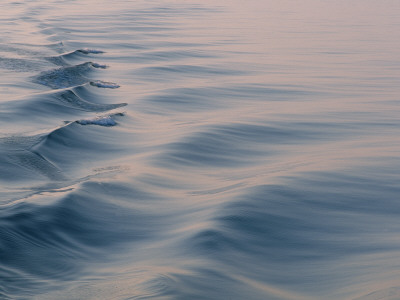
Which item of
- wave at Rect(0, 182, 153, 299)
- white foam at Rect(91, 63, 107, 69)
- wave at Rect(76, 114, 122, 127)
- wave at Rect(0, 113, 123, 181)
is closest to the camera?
wave at Rect(0, 182, 153, 299)

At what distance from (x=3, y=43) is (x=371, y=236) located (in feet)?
37.2

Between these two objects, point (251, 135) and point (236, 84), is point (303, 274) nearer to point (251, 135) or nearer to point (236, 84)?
point (251, 135)

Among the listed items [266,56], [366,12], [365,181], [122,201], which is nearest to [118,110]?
[122,201]

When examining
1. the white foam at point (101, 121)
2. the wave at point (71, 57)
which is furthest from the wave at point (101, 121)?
the wave at point (71, 57)

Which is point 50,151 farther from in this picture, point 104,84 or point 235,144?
point 104,84

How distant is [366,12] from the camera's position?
24.8 metres

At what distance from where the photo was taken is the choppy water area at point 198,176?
3.44 metres

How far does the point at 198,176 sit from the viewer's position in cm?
535

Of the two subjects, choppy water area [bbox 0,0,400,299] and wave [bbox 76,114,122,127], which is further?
wave [bbox 76,114,122,127]

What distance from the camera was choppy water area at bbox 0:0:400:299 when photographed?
3436 mm

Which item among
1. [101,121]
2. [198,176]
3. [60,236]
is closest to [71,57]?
[101,121]

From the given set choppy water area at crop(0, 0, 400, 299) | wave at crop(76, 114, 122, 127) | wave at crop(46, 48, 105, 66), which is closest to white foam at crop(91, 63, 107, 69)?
choppy water area at crop(0, 0, 400, 299)

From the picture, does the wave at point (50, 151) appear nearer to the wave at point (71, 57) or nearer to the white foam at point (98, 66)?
the white foam at point (98, 66)

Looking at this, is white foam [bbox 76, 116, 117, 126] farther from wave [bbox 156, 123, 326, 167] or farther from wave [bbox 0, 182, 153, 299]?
wave [bbox 0, 182, 153, 299]
